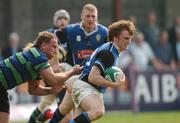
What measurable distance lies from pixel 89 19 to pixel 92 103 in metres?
2.50

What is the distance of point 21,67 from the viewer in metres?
11.2

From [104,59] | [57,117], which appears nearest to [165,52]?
[57,117]

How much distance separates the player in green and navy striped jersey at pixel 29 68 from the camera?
1124 centimetres

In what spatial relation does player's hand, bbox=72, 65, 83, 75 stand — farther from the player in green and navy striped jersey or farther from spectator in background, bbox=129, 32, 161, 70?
spectator in background, bbox=129, 32, 161, 70

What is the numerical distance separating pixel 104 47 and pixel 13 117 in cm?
795

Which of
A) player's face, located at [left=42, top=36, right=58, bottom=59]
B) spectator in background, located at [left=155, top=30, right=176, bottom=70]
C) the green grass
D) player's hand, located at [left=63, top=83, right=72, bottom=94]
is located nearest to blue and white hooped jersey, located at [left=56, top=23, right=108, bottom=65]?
player's hand, located at [left=63, top=83, right=72, bottom=94]

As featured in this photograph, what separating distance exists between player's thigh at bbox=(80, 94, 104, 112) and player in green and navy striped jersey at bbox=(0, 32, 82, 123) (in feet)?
1.47

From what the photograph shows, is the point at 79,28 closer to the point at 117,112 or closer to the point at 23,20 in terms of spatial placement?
the point at 117,112

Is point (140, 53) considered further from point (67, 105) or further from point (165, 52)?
point (67, 105)

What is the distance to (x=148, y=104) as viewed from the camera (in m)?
21.1

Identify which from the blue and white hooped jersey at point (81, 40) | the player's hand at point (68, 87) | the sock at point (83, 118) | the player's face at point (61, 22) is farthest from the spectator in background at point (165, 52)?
the sock at point (83, 118)

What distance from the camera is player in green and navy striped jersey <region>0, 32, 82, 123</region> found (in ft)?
36.9

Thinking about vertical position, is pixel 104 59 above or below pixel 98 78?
above

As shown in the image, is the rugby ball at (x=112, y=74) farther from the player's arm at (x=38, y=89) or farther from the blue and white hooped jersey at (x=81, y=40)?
the blue and white hooped jersey at (x=81, y=40)
